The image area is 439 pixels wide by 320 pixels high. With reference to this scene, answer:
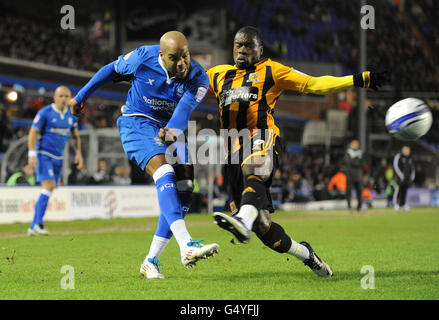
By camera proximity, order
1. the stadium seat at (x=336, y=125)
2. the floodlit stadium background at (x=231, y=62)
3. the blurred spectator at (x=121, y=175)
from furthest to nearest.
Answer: the stadium seat at (x=336, y=125), the floodlit stadium background at (x=231, y=62), the blurred spectator at (x=121, y=175)

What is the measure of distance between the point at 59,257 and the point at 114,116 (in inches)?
636

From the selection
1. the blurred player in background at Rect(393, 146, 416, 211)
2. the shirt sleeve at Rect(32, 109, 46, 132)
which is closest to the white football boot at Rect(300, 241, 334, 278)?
the shirt sleeve at Rect(32, 109, 46, 132)

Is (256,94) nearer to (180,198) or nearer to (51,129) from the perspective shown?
(180,198)

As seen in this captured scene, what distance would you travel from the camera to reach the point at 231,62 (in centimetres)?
4009

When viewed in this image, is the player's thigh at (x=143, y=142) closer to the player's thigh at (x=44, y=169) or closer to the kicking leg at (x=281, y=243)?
the kicking leg at (x=281, y=243)

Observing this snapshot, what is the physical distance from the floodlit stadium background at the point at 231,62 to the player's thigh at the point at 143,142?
10.3 m

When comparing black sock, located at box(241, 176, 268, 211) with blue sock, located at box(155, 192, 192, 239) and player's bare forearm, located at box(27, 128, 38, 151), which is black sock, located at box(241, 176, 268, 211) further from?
player's bare forearm, located at box(27, 128, 38, 151)

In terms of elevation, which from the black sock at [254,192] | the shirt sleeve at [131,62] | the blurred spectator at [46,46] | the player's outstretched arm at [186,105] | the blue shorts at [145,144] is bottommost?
the black sock at [254,192]

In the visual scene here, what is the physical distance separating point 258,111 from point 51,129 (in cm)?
689

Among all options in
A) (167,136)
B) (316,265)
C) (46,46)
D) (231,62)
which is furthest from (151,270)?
(231,62)

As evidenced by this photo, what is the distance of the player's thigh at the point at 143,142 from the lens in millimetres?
6016

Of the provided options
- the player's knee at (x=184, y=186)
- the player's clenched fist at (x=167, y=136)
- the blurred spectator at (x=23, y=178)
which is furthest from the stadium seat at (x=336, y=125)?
the player's clenched fist at (x=167, y=136)

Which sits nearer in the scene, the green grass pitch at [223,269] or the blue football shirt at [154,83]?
the green grass pitch at [223,269]
